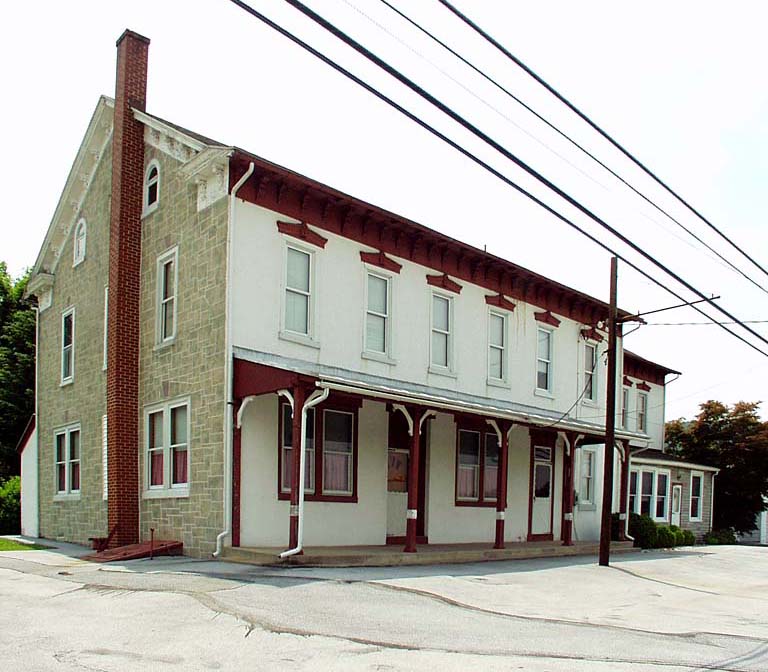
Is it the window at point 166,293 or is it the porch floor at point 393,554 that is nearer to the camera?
the porch floor at point 393,554

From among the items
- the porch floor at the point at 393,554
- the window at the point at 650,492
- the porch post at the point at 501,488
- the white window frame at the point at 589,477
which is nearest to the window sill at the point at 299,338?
the porch floor at the point at 393,554

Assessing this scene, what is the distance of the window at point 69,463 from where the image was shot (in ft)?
74.0

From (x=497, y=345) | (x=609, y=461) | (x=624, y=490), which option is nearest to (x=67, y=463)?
(x=497, y=345)

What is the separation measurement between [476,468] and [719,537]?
2057 cm

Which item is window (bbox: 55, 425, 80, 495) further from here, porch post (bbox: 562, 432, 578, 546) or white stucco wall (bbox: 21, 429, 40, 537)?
porch post (bbox: 562, 432, 578, 546)

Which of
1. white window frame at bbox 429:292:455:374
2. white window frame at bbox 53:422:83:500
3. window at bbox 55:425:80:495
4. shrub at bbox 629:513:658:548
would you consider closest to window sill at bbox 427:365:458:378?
Answer: white window frame at bbox 429:292:455:374

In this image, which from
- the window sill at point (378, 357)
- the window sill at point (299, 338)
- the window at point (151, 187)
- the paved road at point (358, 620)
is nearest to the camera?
the paved road at point (358, 620)

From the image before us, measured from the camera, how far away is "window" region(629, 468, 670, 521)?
33.6 m

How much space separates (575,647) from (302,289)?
34.7ft

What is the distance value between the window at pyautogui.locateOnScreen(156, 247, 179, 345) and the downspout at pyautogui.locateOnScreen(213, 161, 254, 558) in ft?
7.88

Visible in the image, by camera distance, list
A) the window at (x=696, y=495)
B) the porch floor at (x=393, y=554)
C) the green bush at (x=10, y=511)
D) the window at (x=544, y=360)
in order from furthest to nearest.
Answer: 1. the window at (x=696, y=495)
2. the green bush at (x=10, y=511)
3. the window at (x=544, y=360)
4. the porch floor at (x=393, y=554)

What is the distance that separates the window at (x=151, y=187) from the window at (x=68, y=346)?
180 inches

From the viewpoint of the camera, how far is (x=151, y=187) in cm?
2056

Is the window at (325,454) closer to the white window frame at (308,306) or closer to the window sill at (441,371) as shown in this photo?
the white window frame at (308,306)
